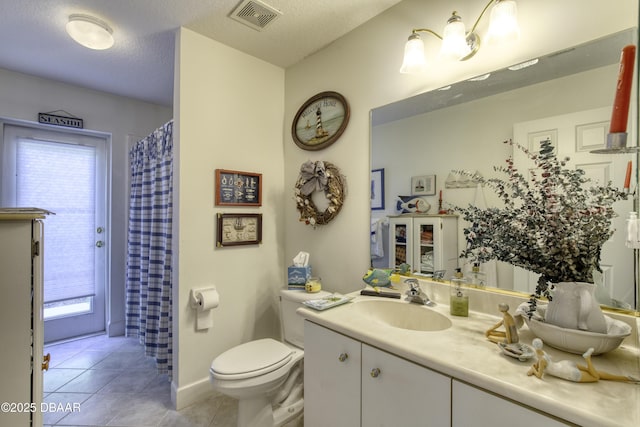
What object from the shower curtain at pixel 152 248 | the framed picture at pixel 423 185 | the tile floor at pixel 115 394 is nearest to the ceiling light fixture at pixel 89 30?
the shower curtain at pixel 152 248

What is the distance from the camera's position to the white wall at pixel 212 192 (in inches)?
71.9

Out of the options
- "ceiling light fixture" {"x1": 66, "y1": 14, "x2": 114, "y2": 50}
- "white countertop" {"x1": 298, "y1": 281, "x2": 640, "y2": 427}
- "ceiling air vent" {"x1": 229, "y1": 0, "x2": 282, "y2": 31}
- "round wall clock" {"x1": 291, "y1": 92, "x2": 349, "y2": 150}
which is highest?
"ceiling air vent" {"x1": 229, "y1": 0, "x2": 282, "y2": 31}

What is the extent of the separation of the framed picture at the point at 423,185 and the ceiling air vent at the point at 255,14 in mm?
1289

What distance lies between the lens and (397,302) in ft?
4.59

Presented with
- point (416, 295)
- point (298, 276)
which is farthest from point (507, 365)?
point (298, 276)

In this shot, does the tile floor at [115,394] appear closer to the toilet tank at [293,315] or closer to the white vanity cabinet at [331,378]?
the toilet tank at [293,315]

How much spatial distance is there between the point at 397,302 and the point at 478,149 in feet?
Result: 2.69

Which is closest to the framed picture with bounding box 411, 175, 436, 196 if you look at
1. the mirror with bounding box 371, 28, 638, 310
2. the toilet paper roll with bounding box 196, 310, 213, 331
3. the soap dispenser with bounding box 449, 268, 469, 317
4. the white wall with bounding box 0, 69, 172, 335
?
the mirror with bounding box 371, 28, 638, 310

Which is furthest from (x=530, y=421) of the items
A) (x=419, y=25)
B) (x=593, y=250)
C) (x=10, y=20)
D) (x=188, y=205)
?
(x=10, y=20)

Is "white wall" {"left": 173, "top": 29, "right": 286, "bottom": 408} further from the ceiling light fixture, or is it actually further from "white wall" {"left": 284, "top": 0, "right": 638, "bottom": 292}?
the ceiling light fixture

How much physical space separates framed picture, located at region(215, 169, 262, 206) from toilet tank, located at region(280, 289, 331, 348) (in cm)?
74

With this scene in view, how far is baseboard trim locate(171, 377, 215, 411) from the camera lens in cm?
179

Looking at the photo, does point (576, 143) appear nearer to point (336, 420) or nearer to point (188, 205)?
point (336, 420)

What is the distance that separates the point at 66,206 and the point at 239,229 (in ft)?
6.68
